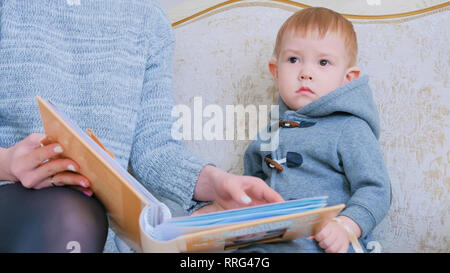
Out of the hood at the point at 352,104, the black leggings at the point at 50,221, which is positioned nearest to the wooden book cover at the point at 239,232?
the black leggings at the point at 50,221

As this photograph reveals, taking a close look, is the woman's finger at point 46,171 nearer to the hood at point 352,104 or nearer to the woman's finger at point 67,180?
the woman's finger at point 67,180

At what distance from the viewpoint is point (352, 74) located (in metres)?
1.15

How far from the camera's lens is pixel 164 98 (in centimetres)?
110

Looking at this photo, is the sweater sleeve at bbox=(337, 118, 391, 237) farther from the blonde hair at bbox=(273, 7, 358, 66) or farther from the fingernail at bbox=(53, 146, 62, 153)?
the fingernail at bbox=(53, 146, 62, 153)

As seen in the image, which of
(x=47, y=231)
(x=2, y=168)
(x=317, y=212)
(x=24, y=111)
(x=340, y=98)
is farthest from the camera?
(x=340, y=98)

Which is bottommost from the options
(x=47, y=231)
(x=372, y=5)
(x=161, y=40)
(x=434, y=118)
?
(x=47, y=231)

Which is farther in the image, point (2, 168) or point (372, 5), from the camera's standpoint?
point (372, 5)

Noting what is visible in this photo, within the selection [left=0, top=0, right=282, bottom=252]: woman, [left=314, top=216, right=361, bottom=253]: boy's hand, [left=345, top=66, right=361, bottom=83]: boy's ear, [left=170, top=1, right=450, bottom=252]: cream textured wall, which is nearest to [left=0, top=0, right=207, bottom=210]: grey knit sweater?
[left=0, top=0, right=282, bottom=252]: woman

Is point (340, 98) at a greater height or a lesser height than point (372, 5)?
lesser

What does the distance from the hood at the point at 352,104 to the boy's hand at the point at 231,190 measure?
1.05 ft

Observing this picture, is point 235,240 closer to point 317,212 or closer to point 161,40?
point 317,212

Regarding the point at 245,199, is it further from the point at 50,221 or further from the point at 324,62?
the point at 324,62
